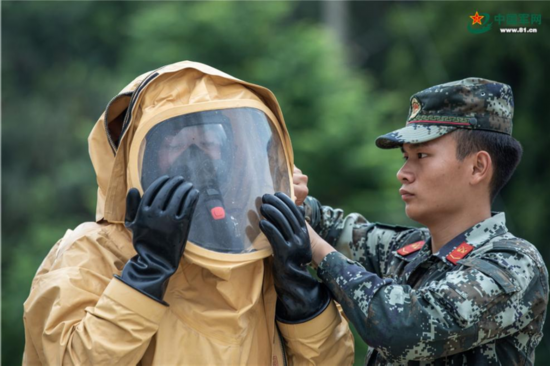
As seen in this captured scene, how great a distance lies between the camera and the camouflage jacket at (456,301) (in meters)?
2.62

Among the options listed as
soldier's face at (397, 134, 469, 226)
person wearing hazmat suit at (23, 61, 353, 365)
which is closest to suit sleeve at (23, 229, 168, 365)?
person wearing hazmat suit at (23, 61, 353, 365)

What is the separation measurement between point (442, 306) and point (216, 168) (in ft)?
3.04

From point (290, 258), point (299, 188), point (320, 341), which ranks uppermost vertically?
point (299, 188)

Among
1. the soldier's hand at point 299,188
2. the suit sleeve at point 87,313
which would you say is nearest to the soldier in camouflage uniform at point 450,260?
the soldier's hand at point 299,188

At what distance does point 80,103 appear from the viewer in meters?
12.4

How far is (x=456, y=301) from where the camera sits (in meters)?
2.61

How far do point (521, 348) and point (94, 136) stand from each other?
5.88 feet

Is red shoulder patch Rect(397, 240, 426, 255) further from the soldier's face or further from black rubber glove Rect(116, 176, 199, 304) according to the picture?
black rubber glove Rect(116, 176, 199, 304)

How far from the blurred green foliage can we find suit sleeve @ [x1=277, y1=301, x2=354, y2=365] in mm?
5106

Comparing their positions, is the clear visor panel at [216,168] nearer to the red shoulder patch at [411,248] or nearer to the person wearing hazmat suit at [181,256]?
the person wearing hazmat suit at [181,256]

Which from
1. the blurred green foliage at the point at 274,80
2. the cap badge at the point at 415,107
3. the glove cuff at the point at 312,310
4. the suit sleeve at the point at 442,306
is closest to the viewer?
the suit sleeve at the point at 442,306

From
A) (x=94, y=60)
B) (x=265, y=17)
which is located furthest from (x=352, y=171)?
(x=94, y=60)

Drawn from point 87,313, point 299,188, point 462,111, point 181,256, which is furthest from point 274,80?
point 87,313

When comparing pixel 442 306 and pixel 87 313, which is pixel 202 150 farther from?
pixel 442 306
